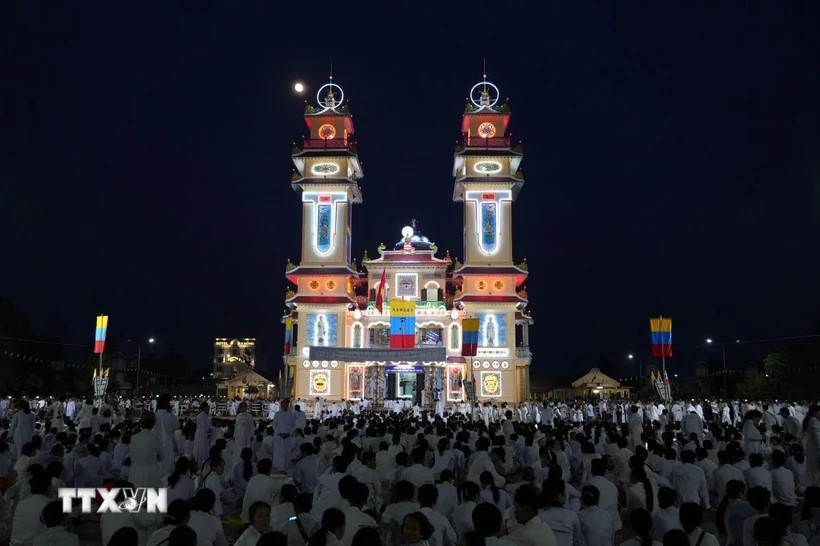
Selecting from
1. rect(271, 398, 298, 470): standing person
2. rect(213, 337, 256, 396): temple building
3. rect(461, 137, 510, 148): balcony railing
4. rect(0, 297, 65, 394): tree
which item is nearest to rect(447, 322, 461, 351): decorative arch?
rect(461, 137, 510, 148): balcony railing

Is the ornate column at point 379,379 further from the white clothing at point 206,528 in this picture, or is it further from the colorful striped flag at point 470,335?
the white clothing at point 206,528

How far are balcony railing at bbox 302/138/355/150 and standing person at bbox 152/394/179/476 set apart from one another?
128 feet

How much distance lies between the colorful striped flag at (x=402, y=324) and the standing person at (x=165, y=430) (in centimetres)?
2986

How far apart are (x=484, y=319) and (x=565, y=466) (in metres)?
33.6

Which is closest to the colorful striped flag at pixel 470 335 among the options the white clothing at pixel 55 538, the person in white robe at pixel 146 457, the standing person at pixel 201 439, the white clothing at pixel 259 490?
the standing person at pixel 201 439

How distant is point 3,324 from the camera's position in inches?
1935

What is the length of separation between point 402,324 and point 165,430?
3086 cm

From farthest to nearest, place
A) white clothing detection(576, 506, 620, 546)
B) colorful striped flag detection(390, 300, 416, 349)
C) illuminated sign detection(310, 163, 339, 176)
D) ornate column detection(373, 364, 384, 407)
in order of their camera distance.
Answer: illuminated sign detection(310, 163, 339, 176)
ornate column detection(373, 364, 384, 407)
colorful striped flag detection(390, 300, 416, 349)
white clothing detection(576, 506, 620, 546)

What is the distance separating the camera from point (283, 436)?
54.5ft

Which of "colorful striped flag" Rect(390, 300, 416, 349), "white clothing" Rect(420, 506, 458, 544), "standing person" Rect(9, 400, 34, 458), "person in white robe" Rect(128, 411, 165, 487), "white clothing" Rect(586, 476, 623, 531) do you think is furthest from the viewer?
"colorful striped flag" Rect(390, 300, 416, 349)

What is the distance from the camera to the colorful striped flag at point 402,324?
139ft

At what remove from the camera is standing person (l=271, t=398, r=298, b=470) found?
16.6 m

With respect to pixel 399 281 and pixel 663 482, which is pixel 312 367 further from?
pixel 663 482

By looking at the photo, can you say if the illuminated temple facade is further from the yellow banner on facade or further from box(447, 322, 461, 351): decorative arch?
the yellow banner on facade
